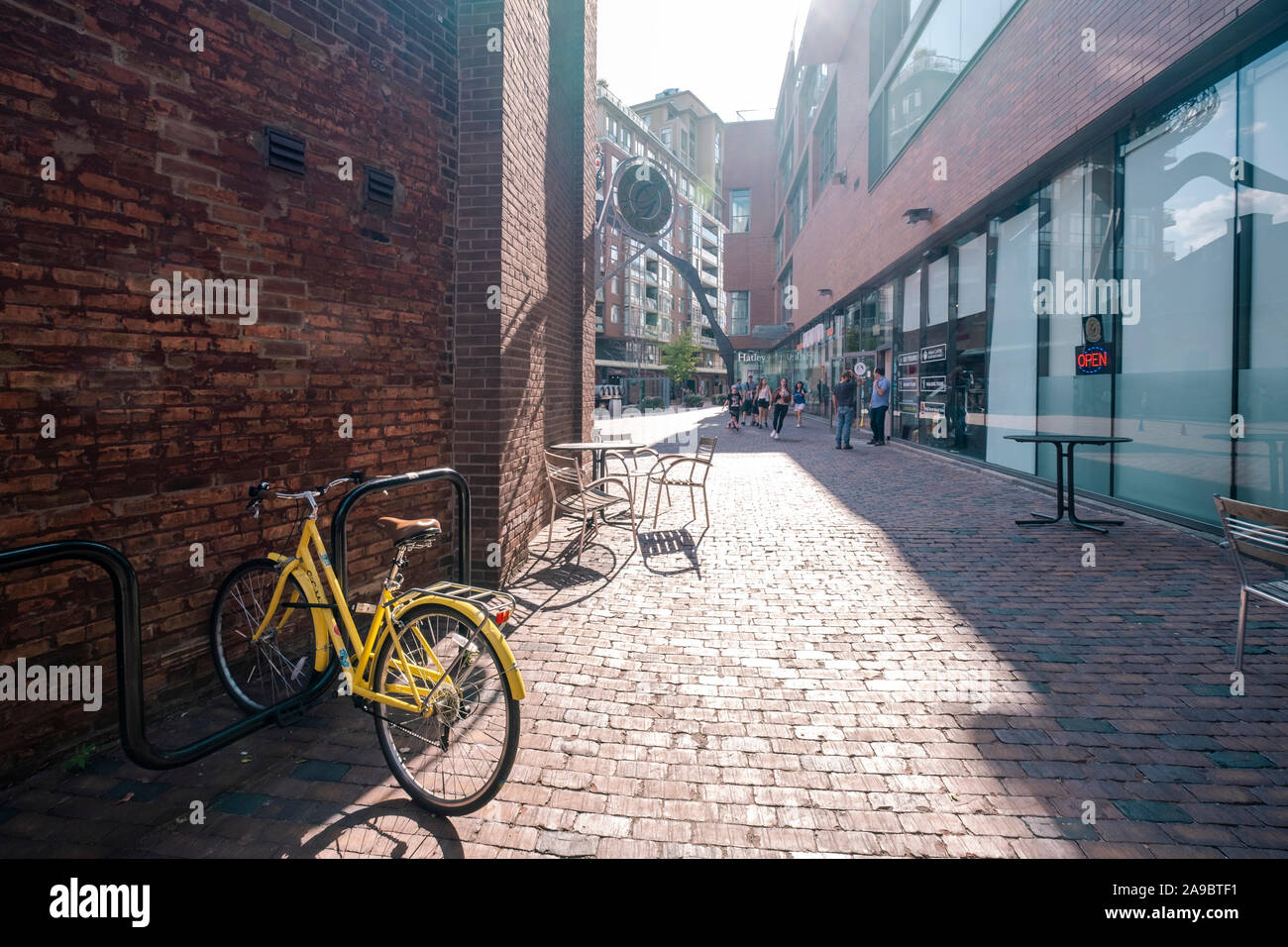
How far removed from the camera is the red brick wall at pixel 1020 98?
7.13 m

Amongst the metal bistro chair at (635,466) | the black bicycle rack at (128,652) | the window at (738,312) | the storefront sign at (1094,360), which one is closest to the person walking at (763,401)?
the metal bistro chair at (635,466)

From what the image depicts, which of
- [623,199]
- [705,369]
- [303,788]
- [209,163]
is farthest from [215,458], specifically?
[705,369]

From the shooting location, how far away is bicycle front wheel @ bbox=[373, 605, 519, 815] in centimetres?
255

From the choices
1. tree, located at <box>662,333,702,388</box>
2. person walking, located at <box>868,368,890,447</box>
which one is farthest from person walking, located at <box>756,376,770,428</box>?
tree, located at <box>662,333,702,388</box>

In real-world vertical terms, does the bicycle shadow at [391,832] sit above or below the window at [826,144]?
below

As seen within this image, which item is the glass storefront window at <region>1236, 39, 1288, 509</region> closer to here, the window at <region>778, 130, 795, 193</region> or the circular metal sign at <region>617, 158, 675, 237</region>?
the circular metal sign at <region>617, 158, 675, 237</region>

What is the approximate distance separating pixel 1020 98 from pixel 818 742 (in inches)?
456

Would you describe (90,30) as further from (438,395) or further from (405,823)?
(405,823)

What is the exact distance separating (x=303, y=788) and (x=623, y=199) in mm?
9923

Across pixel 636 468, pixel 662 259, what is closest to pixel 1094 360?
→ pixel 636 468

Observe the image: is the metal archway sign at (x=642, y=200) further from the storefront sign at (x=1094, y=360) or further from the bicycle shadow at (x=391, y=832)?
the bicycle shadow at (x=391, y=832)

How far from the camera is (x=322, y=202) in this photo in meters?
4.07

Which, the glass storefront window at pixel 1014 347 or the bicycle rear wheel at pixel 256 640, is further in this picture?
the glass storefront window at pixel 1014 347

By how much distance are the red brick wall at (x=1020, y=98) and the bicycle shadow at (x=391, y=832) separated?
899cm
